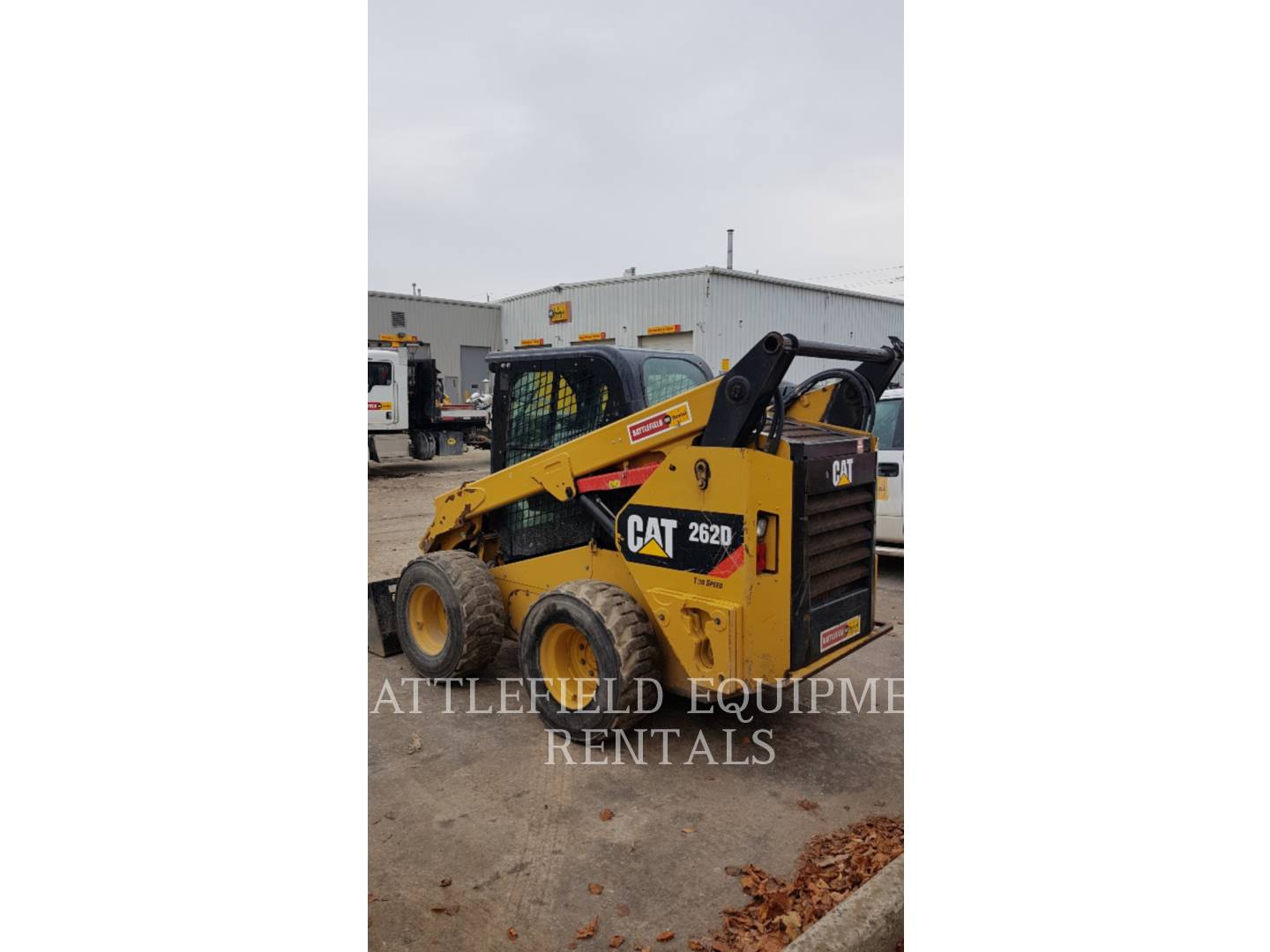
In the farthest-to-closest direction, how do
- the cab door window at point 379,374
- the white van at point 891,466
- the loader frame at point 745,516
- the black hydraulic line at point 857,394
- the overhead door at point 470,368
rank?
the overhead door at point 470,368 → the cab door window at point 379,374 → the white van at point 891,466 → the black hydraulic line at point 857,394 → the loader frame at point 745,516

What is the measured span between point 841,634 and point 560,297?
20574 millimetres

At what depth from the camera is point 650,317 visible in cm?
2092

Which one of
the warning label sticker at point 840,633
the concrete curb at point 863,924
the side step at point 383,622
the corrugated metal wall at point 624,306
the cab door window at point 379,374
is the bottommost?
the concrete curb at point 863,924

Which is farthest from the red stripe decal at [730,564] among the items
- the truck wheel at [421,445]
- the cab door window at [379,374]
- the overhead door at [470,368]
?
the overhead door at [470,368]

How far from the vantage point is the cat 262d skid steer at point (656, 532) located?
3854 mm

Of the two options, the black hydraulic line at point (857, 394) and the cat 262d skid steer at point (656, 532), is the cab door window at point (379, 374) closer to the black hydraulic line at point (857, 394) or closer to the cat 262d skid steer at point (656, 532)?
the cat 262d skid steer at point (656, 532)

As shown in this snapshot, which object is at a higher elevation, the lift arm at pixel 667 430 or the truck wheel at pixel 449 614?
the lift arm at pixel 667 430

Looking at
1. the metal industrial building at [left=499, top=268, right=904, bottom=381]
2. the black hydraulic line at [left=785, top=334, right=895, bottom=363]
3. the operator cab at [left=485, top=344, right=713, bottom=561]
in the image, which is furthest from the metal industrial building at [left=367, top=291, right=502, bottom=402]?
the black hydraulic line at [left=785, top=334, right=895, bottom=363]

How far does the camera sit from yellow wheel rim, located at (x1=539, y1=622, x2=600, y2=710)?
451cm

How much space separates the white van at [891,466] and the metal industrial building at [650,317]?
33.9 feet

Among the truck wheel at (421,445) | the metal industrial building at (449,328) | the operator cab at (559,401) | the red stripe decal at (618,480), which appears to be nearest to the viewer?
the red stripe decal at (618,480)

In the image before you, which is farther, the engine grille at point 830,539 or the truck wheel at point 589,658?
the truck wheel at point 589,658

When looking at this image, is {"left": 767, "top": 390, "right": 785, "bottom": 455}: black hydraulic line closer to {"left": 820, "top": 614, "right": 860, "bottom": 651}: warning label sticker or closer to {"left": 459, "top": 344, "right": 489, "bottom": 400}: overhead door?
{"left": 820, "top": 614, "right": 860, "bottom": 651}: warning label sticker

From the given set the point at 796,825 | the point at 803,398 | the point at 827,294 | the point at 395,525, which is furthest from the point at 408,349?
the point at 796,825
